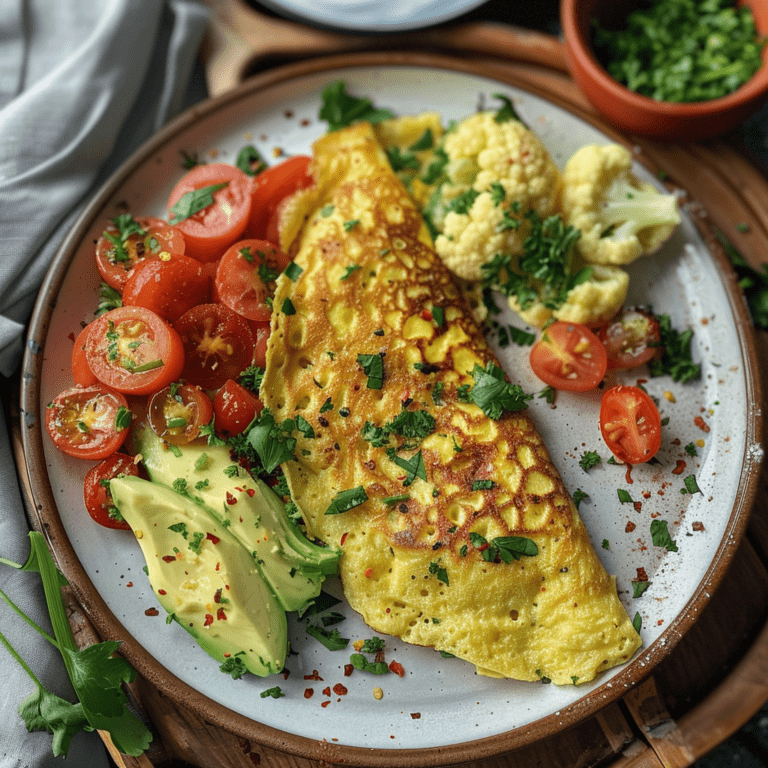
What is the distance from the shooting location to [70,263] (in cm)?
325

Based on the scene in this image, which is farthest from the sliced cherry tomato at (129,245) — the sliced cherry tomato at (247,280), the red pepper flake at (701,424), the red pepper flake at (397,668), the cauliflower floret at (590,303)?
the red pepper flake at (701,424)

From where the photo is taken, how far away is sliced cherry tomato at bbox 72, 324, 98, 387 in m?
3.05

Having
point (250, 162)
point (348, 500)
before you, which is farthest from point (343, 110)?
point (348, 500)

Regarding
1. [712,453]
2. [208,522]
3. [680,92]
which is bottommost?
[712,453]

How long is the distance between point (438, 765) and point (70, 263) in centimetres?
287

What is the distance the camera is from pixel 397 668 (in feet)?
9.81

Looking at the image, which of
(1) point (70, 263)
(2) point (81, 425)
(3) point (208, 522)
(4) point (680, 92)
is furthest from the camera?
(4) point (680, 92)

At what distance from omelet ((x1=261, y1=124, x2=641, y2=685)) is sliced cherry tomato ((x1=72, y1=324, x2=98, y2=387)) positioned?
84cm

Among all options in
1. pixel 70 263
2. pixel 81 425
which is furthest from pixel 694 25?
pixel 81 425

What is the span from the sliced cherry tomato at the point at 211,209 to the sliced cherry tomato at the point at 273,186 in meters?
0.07

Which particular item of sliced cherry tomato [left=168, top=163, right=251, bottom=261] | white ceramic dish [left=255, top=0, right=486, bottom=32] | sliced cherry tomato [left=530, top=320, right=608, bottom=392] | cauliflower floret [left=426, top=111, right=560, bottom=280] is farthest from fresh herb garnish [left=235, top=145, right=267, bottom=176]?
sliced cherry tomato [left=530, top=320, right=608, bottom=392]

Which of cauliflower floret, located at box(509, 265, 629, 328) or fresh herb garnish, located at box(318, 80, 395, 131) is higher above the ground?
fresh herb garnish, located at box(318, 80, 395, 131)

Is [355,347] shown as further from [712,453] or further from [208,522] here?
[712,453]

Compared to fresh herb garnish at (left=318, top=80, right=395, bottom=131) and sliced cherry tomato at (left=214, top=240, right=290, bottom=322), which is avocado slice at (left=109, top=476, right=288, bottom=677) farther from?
fresh herb garnish at (left=318, top=80, right=395, bottom=131)
